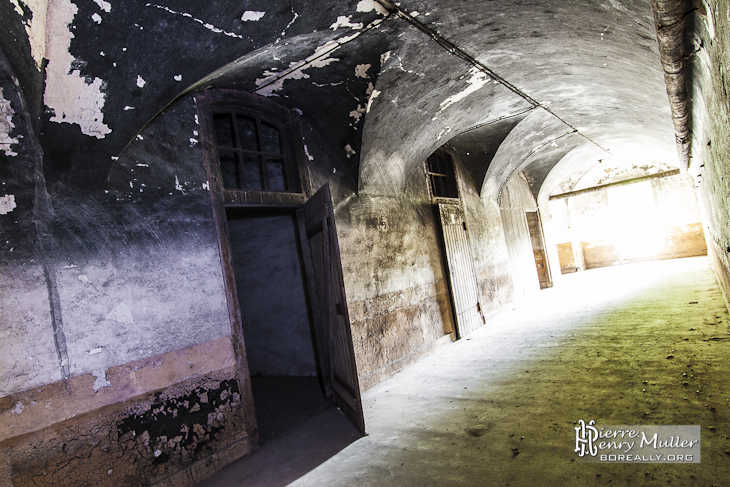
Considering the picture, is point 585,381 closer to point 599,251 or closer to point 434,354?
point 434,354

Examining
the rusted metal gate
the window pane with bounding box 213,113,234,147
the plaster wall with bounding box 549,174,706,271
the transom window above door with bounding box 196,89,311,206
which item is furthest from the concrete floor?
the plaster wall with bounding box 549,174,706,271

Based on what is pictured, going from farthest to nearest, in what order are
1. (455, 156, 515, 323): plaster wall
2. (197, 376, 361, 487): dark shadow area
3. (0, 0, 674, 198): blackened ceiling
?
(455, 156, 515, 323): plaster wall < (197, 376, 361, 487): dark shadow area < (0, 0, 674, 198): blackened ceiling

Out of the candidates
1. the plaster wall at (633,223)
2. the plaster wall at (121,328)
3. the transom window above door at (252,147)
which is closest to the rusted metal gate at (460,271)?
the transom window above door at (252,147)

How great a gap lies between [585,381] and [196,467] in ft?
11.9

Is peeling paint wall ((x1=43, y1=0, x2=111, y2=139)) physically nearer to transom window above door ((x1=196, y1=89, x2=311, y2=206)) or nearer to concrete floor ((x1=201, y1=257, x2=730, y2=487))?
transom window above door ((x1=196, y1=89, x2=311, y2=206))

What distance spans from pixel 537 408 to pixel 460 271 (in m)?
3.93

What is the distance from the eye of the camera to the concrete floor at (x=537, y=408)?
2.44m

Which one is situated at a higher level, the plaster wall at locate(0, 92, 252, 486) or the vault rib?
the vault rib

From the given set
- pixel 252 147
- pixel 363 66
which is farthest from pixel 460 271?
pixel 363 66

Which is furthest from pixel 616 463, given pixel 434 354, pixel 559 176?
pixel 559 176

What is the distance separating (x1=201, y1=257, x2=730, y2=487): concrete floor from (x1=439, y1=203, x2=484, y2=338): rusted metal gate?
110 cm

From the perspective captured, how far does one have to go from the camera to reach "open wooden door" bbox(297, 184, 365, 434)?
360 cm

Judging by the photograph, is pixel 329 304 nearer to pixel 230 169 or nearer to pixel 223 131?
pixel 230 169

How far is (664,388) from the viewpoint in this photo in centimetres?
325
